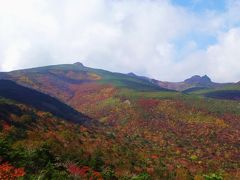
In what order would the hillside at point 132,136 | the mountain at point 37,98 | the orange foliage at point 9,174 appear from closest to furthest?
1. the orange foliage at point 9,174
2. the hillside at point 132,136
3. the mountain at point 37,98

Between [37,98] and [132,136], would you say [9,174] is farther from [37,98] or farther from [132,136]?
[37,98]

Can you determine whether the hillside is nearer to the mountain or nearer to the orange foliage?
the orange foliage

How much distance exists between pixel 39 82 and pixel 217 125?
10671 centimetres

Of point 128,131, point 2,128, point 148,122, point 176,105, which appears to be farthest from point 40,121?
point 176,105

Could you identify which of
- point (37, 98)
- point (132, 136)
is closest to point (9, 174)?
point (132, 136)

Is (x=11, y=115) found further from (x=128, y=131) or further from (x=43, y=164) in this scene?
(x=128, y=131)

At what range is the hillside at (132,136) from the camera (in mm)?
38459

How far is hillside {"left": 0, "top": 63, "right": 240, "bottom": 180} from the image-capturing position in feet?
126

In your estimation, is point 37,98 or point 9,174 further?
point 37,98

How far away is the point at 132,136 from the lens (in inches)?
3337

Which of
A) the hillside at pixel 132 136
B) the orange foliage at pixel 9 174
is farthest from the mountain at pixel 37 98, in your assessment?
the orange foliage at pixel 9 174

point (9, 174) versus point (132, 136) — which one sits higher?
point (9, 174)

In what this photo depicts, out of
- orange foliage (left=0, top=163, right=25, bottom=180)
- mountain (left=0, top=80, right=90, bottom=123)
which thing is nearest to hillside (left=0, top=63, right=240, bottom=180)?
orange foliage (left=0, top=163, right=25, bottom=180)

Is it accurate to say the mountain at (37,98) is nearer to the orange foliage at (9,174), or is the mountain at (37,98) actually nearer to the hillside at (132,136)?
the hillside at (132,136)
